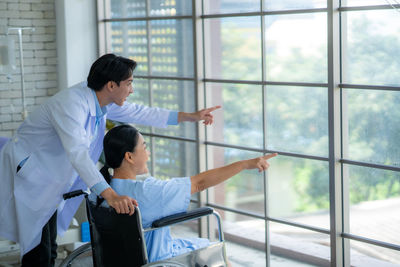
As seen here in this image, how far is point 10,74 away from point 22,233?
6.19 feet

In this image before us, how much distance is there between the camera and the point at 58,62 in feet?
15.2

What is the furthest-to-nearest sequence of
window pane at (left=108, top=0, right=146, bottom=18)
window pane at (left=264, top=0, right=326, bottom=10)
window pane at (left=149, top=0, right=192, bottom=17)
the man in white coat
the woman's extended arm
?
window pane at (left=108, top=0, right=146, bottom=18)
window pane at (left=149, top=0, right=192, bottom=17)
window pane at (left=264, top=0, right=326, bottom=10)
the man in white coat
the woman's extended arm

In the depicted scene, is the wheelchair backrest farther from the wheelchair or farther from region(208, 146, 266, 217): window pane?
region(208, 146, 266, 217): window pane

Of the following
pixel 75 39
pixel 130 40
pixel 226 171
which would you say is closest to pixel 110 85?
pixel 226 171

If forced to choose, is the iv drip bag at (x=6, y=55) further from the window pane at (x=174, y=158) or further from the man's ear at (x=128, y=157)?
the man's ear at (x=128, y=157)

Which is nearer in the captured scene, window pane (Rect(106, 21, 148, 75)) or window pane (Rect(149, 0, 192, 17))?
window pane (Rect(149, 0, 192, 17))

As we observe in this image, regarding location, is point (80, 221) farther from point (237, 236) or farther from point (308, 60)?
point (308, 60)

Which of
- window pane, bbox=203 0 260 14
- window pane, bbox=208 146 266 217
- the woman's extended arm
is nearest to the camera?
the woman's extended arm

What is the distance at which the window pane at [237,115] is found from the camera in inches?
138

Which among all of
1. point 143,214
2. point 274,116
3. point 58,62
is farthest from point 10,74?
point 143,214

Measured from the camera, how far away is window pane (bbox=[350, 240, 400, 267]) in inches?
116

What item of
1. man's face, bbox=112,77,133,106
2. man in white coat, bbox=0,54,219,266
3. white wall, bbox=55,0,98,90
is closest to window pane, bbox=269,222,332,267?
man in white coat, bbox=0,54,219,266

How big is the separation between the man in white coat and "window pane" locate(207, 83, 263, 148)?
2.76ft

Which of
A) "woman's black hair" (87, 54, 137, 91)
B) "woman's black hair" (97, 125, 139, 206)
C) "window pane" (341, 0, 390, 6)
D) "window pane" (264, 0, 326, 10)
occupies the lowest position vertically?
"woman's black hair" (97, 125, 139, 206)
